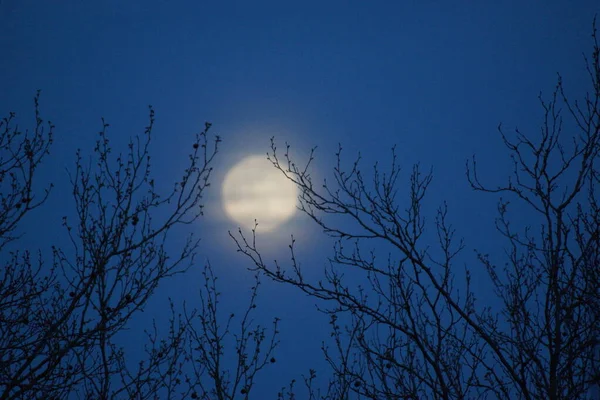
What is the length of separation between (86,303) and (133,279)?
92cm

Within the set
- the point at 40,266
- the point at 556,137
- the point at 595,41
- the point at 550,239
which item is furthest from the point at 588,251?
the point at 40,266

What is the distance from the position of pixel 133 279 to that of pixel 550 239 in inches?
167

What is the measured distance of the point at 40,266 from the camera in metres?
5.40

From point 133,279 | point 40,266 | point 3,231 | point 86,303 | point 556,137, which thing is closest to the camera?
point 86,303

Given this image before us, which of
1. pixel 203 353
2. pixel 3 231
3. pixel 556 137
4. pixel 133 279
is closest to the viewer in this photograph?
pixel 556 137

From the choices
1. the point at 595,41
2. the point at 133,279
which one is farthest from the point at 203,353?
the point at 595,41

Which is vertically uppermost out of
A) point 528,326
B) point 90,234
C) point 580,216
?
point 90,234

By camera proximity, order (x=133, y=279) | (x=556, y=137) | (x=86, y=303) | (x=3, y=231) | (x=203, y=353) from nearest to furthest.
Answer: (x=86, y=303) < (x=556, y=137) < (x=3, y=231) < (x=133, y=279) < (x=203, y=353)

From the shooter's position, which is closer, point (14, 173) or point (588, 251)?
point (588, 251)

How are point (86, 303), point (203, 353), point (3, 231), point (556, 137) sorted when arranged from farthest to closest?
point (203, 353) → point (3, 231) → point (556, 137) → point (86, 303)

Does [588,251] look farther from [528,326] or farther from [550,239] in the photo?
[528,326]

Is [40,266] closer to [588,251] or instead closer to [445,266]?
[445,266]

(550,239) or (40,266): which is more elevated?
(40,266)

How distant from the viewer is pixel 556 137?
4125mm
